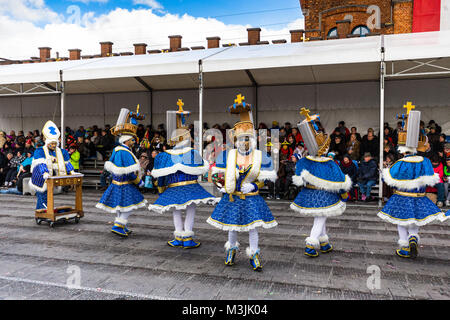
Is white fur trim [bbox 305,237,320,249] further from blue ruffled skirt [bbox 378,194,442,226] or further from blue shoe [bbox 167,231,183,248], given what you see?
blue shoe [bbox 167,231,183,248]

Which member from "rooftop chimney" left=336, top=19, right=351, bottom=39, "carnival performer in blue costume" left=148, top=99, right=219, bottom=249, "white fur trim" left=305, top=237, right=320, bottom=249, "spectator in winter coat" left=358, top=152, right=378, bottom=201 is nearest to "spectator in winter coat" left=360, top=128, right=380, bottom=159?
"spectator in winter coat" left=358, top=152, right=378, bottom=201

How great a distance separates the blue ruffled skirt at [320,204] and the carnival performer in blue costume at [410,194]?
0.71m

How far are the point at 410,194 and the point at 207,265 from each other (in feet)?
9.88

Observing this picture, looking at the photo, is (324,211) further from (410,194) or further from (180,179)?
(180,179)

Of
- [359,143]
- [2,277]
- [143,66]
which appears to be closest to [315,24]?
[359,143]

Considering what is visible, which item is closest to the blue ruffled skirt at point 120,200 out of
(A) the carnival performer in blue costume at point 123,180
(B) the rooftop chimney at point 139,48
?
(A) the carnival performer in blue costume at point 123,180

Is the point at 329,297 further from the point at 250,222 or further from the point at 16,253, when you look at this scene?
the point at 16,253

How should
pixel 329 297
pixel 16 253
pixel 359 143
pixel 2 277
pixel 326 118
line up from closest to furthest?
pixel 329 297 < pixel 2 277 < pixel 16 253 < pixel 359 143 < pixel 326 118

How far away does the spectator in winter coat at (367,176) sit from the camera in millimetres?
10117

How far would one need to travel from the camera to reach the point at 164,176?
571cm

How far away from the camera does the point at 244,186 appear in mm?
4578

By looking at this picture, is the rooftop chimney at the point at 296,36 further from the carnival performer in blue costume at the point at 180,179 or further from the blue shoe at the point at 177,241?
the blue shoe at the point at 177,241

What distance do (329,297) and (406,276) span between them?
1272 mm

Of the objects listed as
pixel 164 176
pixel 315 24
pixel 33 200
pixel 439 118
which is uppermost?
pixel 315 24
